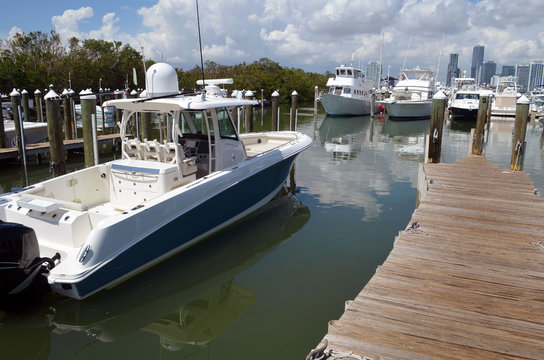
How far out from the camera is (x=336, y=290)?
591cm

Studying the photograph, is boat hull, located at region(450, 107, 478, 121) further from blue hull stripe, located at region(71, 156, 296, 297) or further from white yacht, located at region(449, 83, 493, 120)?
blue hull stripe, located at region(71, 156, 296, 297)

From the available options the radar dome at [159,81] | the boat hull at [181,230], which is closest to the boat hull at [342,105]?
the boat hull at [181,230]

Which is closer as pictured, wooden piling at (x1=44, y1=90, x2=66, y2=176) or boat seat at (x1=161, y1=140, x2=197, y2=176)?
boat seat at (x1=161, y1=140, x2=197, y2=176)

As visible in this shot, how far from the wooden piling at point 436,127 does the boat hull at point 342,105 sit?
79.0ft

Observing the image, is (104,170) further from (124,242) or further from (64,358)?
(64,358)

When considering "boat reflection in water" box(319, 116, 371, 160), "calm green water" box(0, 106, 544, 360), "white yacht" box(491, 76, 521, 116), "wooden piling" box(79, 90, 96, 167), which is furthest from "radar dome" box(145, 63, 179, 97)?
"white yacht" box(491, 76, 521, 116)

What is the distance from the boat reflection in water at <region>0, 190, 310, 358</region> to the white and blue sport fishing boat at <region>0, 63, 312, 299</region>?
1.10ft

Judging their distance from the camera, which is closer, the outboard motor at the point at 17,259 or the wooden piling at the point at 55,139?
the outboard motor at the point at 17,259

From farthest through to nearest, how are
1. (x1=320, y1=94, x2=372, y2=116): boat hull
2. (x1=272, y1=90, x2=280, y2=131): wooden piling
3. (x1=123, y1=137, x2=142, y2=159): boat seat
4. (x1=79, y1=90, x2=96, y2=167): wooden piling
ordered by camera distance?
(x1=320, y1=94, x2=372, y2=116): boat hull → (x1=272, y1=90, x2=280, y2=131): wooden piling → (x1=79, y1=90, x2=96, y2=167): wooden piling → (x1=123, y1=137, x2=142, y2=159): boat seat

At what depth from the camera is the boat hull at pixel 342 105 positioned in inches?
1373

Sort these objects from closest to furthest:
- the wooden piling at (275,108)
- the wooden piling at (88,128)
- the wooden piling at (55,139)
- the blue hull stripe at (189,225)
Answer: the blue hull stripe at (189,225), the wooden piling at (55,139), the wooden piling at (88,128), the wooden piling at (275,108)

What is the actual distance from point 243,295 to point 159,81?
3.79 metres

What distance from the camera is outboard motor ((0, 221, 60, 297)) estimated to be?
4.51 meters

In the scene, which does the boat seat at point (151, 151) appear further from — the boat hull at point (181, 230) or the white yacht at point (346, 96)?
the white yacht at point (346, 96)
